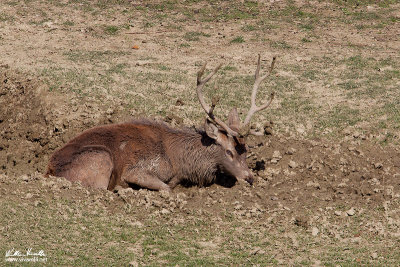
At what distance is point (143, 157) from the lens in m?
10.8

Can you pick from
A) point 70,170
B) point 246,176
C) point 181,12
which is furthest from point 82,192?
point 181,12

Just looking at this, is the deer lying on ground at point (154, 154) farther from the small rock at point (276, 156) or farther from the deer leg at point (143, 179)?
the small rock at point (276, 156)

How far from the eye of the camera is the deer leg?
35.0 ft

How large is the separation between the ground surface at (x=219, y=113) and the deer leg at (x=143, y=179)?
54 cm

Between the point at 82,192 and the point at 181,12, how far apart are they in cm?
1146

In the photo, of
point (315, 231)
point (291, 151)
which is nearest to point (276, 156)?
point (291, 151)

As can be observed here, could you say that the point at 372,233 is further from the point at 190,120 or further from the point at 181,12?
the point at 181,12

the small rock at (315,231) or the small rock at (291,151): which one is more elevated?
the small rock at (291,151)

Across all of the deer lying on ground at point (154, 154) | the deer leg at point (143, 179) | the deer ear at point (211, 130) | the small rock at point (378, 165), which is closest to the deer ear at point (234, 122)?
the deer lying on ground at point (154, 154)

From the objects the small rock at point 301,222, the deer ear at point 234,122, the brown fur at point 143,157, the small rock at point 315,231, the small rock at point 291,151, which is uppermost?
the deer ear at point 234,122

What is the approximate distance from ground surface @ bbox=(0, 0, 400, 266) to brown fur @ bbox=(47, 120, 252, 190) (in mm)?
440

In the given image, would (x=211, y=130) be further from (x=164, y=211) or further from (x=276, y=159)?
(x=164, y=211)
